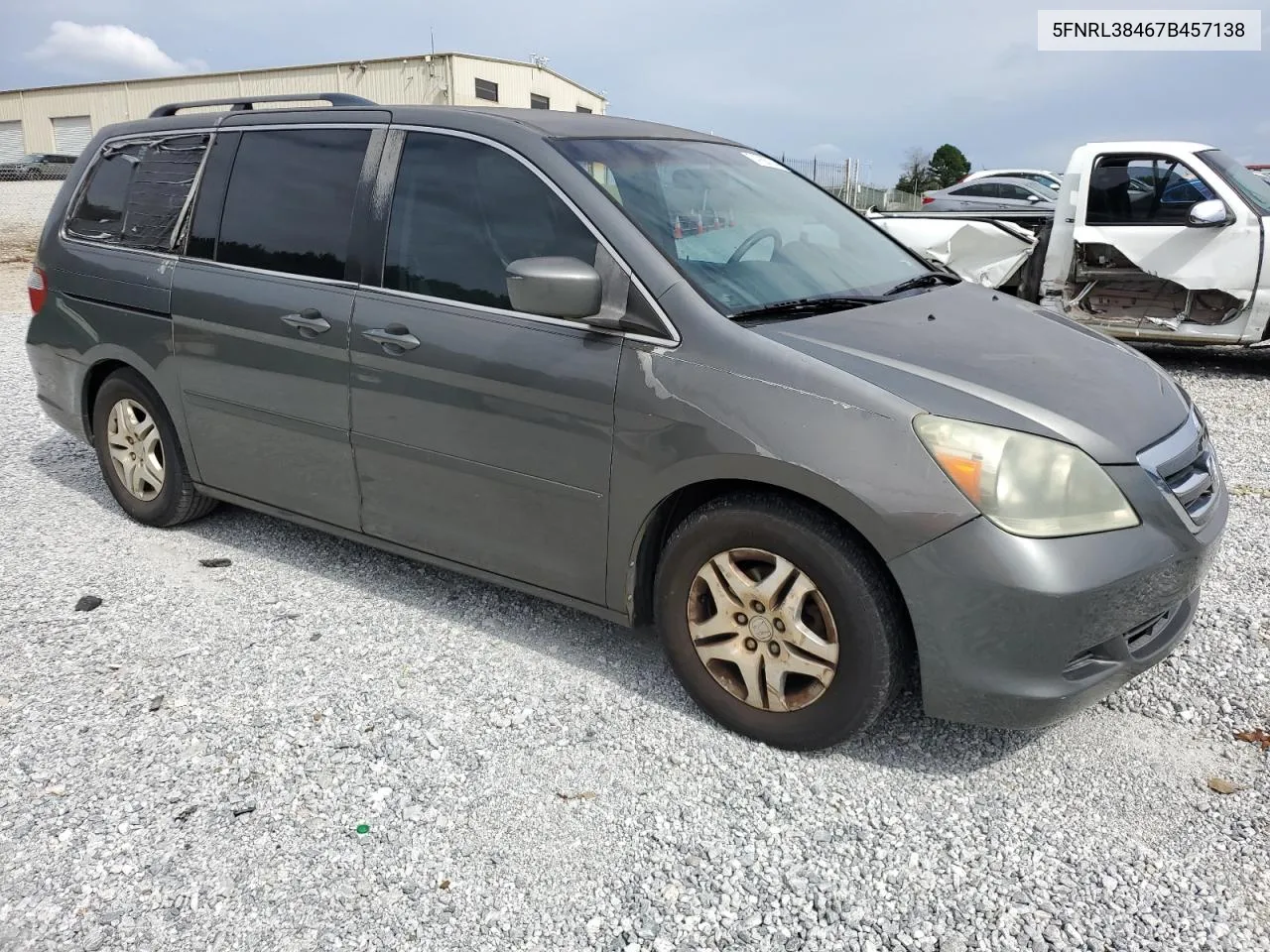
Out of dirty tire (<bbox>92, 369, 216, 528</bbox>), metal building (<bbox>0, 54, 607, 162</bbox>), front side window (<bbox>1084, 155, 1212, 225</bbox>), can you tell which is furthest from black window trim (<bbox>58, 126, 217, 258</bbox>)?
metal building (<bbox>0, 54, 607, 162</bbox>)

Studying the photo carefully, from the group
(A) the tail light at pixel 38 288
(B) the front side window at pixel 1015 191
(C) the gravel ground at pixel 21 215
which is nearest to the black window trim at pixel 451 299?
(A) the tail light at pixel 38 288

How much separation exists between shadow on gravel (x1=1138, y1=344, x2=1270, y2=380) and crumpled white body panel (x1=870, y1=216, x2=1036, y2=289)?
1548mm

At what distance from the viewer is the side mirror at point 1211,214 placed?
789 centimetres

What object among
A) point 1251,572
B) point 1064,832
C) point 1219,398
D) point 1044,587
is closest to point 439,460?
point 1044,587

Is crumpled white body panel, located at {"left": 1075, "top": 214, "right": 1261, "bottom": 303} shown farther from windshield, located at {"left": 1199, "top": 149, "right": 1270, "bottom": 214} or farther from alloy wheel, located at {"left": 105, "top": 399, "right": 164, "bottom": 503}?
alloy wheel, located at {"left": 105, "top": 399, "right": 164, "bottom": 503}

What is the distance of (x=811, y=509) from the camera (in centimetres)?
274

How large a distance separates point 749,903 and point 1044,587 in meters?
1.07

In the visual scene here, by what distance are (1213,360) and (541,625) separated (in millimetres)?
8013

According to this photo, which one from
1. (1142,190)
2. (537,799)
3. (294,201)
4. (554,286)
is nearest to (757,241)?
(554,286)

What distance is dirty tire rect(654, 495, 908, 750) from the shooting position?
2.67 m

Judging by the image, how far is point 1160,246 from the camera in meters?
8.23

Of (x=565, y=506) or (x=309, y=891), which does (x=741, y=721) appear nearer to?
(x=565, y=506)

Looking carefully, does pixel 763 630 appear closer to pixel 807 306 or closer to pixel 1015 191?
pixel 807 306

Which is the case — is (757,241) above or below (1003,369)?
above
